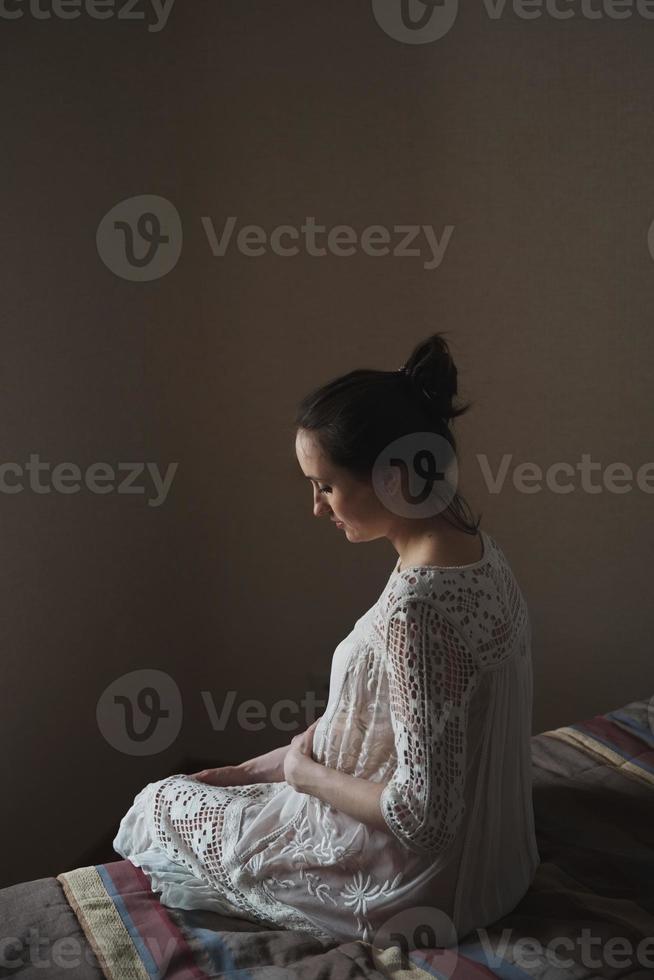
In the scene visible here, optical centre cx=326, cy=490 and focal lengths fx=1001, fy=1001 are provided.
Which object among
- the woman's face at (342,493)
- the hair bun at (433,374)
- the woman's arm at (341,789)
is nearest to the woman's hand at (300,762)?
the woman's arm at (341,789)

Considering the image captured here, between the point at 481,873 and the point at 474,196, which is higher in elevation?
the point at 474,196

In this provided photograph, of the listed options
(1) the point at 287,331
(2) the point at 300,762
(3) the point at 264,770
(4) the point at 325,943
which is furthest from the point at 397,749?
(1) the point at 287,331

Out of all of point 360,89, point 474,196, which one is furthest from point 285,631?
point 360,89

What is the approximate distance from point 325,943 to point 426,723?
349 millimetres

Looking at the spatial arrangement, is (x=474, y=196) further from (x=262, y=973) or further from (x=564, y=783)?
(x=262, y=973)

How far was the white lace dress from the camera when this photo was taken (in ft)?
4.27

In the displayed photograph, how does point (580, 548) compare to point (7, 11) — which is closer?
point (7, 11)

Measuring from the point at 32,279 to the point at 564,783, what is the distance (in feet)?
4.62

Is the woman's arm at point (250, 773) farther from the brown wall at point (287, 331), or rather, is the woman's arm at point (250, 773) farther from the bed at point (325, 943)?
the brown wall at point (287, 331)

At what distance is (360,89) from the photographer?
2.38 m

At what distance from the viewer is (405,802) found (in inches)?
51.1

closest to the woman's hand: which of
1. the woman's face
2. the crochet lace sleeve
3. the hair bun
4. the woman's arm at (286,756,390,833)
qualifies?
the woman's arm at (286,756,390,833)

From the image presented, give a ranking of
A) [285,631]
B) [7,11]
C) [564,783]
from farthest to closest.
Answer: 1. [285,631]
2. [7,11]
3. [564,783]

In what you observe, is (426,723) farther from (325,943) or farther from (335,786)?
(325,943)
